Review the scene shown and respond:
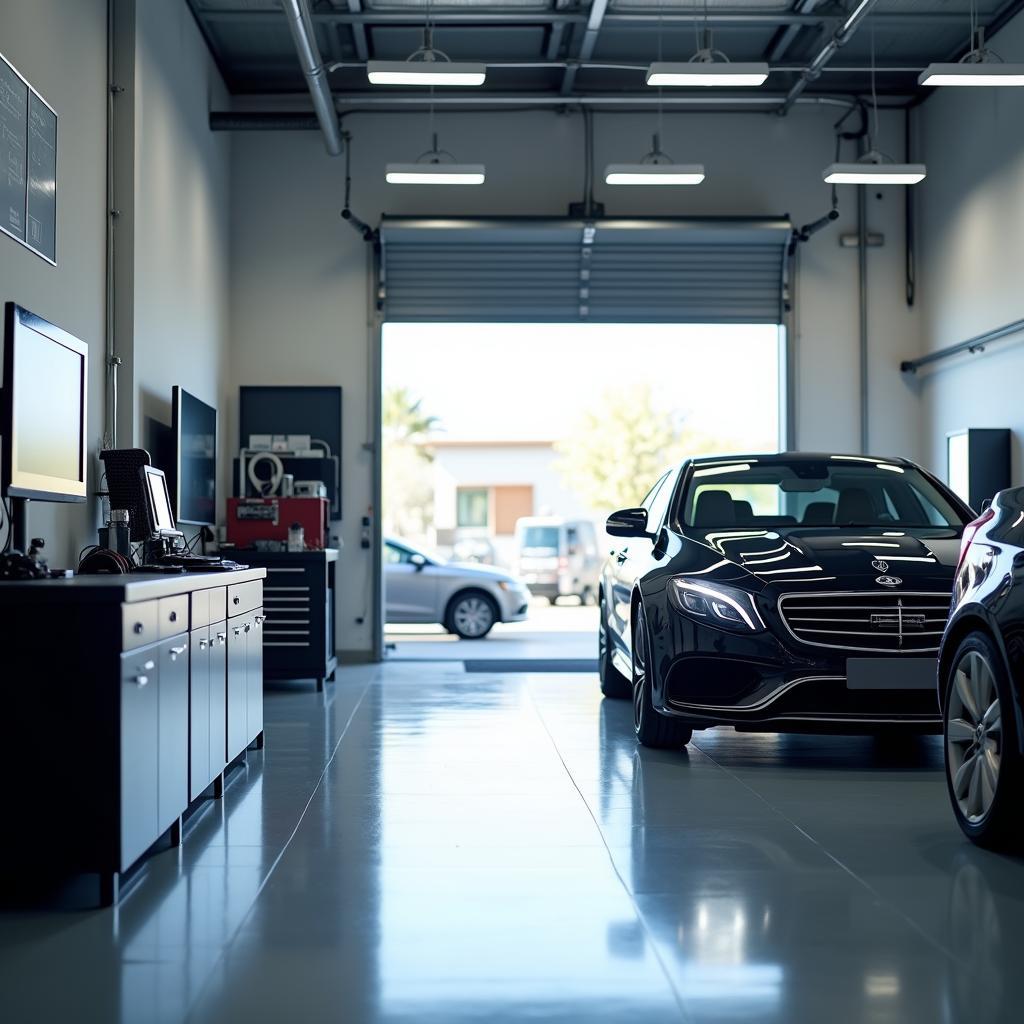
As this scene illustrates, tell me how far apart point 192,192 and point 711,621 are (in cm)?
577

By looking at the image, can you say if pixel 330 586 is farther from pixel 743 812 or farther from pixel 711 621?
pixel 743 812

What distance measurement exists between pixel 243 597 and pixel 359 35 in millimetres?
6232

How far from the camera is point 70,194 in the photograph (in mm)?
6484

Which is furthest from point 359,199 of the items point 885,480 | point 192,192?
point 885,480

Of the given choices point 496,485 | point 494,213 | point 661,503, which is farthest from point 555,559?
point 661,503

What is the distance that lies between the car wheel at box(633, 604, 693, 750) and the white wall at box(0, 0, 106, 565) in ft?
8.83

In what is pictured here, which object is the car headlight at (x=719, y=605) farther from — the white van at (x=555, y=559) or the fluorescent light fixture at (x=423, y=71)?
the white van at (x=555, y=559)

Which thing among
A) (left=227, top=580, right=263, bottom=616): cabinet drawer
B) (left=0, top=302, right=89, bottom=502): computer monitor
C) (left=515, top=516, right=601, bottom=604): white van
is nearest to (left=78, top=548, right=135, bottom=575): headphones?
(left=0, top=302, right=89, bottom=502): computer monitor

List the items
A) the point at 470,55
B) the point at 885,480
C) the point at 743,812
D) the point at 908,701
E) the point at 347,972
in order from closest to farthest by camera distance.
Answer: the point at 347,972
the point at 743,812
the point at 908,701
the point at 885,480
the point at 470,55

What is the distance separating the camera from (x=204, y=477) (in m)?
9.12

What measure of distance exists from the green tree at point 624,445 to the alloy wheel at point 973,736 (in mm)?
30202

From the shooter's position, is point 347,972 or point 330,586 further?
point 330,586

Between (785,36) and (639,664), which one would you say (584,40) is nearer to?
(785,36)

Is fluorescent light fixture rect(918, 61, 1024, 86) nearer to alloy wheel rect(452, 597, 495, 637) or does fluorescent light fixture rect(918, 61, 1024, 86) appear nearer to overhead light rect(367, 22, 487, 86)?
overhead light rect(367, 22, 487, 86)
